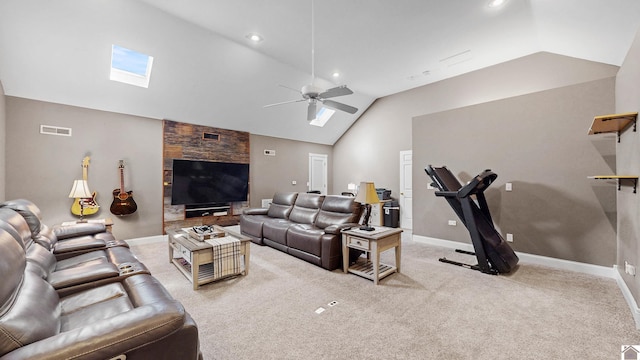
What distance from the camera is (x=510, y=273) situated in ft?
11.5

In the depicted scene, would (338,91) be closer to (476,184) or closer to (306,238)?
(306,238)

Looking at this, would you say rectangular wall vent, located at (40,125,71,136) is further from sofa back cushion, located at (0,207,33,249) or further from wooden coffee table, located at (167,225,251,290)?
wooden coffee table, located at (167,225,251,290)

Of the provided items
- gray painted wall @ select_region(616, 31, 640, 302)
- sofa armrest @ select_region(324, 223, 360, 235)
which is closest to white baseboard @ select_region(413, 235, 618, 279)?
gray painted wall @ select_region(616, 31, 640, 302)

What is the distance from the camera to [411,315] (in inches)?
95.2

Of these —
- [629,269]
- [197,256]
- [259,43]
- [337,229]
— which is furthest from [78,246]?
[629,269]

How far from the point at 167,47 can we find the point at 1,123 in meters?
2.68

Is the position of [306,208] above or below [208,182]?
below

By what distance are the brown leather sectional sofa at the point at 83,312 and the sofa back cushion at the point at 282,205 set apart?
9.61 ft

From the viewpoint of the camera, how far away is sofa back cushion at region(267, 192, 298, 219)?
5.16 m

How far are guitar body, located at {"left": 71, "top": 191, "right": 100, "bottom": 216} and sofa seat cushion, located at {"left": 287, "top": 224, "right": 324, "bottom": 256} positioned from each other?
3533 mm

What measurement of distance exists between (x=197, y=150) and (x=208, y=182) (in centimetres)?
76

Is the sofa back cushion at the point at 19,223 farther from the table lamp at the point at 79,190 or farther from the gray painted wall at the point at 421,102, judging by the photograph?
the gray painted wall at the point at 421,102

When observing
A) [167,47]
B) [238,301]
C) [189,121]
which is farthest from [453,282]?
[189,121]

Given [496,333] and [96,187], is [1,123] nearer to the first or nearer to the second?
[96,187]
